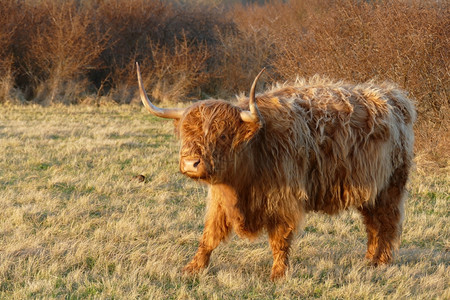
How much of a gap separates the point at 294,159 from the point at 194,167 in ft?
2.98

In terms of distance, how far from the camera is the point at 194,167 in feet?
12.4

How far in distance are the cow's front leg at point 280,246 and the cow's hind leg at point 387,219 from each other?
3.07 feet

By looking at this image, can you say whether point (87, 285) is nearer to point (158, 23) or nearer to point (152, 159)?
point (152, 159)

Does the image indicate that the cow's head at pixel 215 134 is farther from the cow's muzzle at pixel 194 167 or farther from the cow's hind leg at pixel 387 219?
the cow's hind leg at pixel 387 219

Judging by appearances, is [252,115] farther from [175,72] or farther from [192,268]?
[175,72]

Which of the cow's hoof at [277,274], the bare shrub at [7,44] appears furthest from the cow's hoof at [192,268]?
the bare shrub at [7,44]

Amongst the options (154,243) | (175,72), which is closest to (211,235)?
(154,243)

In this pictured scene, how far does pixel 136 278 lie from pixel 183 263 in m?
0.61

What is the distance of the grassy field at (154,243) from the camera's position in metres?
4.09

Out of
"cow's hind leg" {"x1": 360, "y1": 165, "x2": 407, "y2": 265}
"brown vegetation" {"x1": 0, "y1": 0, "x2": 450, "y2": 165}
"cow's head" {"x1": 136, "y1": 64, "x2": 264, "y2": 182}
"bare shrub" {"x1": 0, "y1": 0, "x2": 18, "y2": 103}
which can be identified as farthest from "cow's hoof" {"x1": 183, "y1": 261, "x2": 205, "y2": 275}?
"bare shrub" {"x1": 0, "y1": 0, "x2": 18, "y2": 103}

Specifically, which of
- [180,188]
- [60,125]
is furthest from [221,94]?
[180,188]

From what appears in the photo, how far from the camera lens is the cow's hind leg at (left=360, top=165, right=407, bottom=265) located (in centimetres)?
492

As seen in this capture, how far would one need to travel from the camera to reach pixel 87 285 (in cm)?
400

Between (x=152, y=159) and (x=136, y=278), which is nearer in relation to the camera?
(x=136, y=278)
